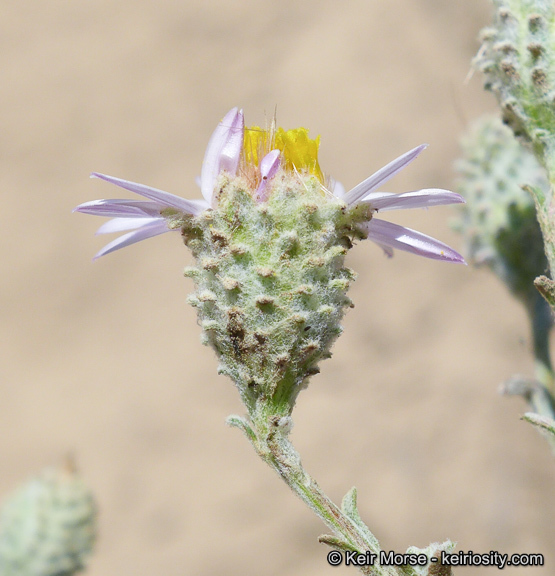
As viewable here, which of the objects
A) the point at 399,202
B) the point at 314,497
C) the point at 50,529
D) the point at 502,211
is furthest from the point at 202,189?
the point at 50,529

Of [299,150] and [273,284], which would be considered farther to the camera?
[299,150]

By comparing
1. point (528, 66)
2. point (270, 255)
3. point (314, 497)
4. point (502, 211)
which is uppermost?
point (502, 211)

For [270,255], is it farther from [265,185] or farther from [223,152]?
[223,152]

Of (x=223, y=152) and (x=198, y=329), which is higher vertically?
(x=198, y=329)

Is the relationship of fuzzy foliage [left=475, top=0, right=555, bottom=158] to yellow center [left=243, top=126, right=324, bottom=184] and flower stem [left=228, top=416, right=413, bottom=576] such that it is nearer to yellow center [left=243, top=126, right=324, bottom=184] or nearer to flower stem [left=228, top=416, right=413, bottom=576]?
yellow center [left=243, top=126, right=324, bottom=184]

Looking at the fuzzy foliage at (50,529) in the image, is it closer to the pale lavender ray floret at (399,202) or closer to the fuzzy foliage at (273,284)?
the fuzzy foliage at (273,284)

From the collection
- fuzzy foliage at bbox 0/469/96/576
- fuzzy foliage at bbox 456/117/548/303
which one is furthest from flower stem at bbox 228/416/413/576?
fuzzy foliage at bbox 0/469/96/576
